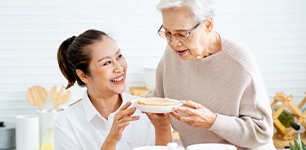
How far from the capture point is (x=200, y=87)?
7.79 feet

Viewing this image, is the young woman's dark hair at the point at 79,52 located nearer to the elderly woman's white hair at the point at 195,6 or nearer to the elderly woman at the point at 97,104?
the elderly woman at the point at 97,104

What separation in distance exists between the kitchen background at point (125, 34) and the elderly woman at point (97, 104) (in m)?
1.65

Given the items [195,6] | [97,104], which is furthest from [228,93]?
[97,104]

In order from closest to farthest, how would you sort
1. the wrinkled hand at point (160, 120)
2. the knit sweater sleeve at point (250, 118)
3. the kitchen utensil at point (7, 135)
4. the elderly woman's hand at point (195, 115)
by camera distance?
1. the elderly woman's hand at point (195, 115)
2. the knit sweater sleeve at point (250, 118)
3. the wrinkled hand at point (160, 120)
4. the kitchen utensil at point (7, 135)

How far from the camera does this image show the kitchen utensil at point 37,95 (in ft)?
14.0

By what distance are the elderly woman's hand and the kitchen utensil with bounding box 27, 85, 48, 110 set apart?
2.36m

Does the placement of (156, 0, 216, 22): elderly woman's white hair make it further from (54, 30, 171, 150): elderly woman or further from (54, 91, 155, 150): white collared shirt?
(54, 91, 155, 150): white collared shirt

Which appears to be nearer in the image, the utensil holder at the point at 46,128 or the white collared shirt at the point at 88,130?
the white collared shirt at the point at 88,130

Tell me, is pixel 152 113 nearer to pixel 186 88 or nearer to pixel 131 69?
pixel 186 88

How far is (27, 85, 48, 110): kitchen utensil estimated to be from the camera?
14.0 ft

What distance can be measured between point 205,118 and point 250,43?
2381mm

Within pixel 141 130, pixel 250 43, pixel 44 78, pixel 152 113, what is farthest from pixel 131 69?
pixel 152 113

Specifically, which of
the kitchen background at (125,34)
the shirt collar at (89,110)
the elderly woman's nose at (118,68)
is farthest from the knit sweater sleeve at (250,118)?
the kitchen background at (125,34)

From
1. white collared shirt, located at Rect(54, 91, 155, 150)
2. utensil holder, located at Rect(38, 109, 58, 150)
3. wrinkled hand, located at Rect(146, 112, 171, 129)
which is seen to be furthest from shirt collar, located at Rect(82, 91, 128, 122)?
utensil holder, located at Rect(38, 109, 58, 150)
